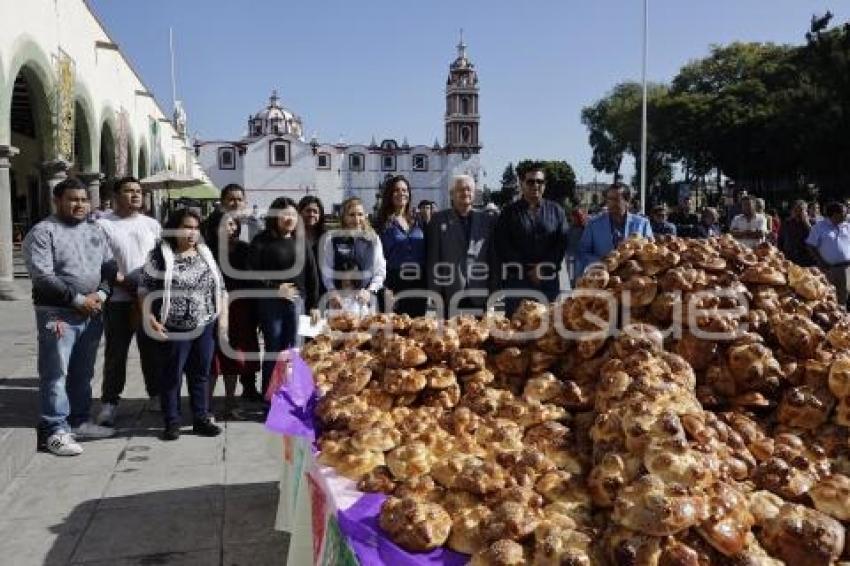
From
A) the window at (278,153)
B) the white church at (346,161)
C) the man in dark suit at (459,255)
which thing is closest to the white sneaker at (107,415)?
the man in dark suit at (459,255)

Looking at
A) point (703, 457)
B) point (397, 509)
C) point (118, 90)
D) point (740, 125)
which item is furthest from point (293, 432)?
point (740, 125)

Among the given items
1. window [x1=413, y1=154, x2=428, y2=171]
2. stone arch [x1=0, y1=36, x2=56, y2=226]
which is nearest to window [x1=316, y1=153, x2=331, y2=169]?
window [x1=413, y1=154, x2=428, y2=171]

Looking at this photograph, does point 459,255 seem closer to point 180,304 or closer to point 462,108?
point 180,304

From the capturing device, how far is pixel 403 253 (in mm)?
5883

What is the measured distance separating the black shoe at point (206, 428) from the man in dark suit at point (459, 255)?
188 cm

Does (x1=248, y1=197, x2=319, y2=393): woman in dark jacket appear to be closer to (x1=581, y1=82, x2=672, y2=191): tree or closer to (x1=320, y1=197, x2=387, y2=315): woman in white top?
(x1=320, y1=197, x2=387, y2=315): woman in white top

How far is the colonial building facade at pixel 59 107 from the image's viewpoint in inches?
482

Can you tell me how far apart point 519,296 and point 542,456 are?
358cm

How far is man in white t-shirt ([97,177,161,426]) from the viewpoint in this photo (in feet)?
18.1

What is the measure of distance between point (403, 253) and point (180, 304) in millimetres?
1752

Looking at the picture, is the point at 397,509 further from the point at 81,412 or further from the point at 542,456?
the point at 81,412

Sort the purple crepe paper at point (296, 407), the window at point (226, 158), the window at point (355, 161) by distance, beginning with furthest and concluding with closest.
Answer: the window at point (355, 161)
the window at point (226, 158)
the purple crepe paper at point (296, 407)

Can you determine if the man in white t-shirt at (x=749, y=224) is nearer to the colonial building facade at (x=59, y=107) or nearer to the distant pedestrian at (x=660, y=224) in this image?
the distant pedestrian at (x=660, y=224)

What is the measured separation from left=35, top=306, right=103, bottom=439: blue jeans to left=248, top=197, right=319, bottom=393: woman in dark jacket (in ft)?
3.88
